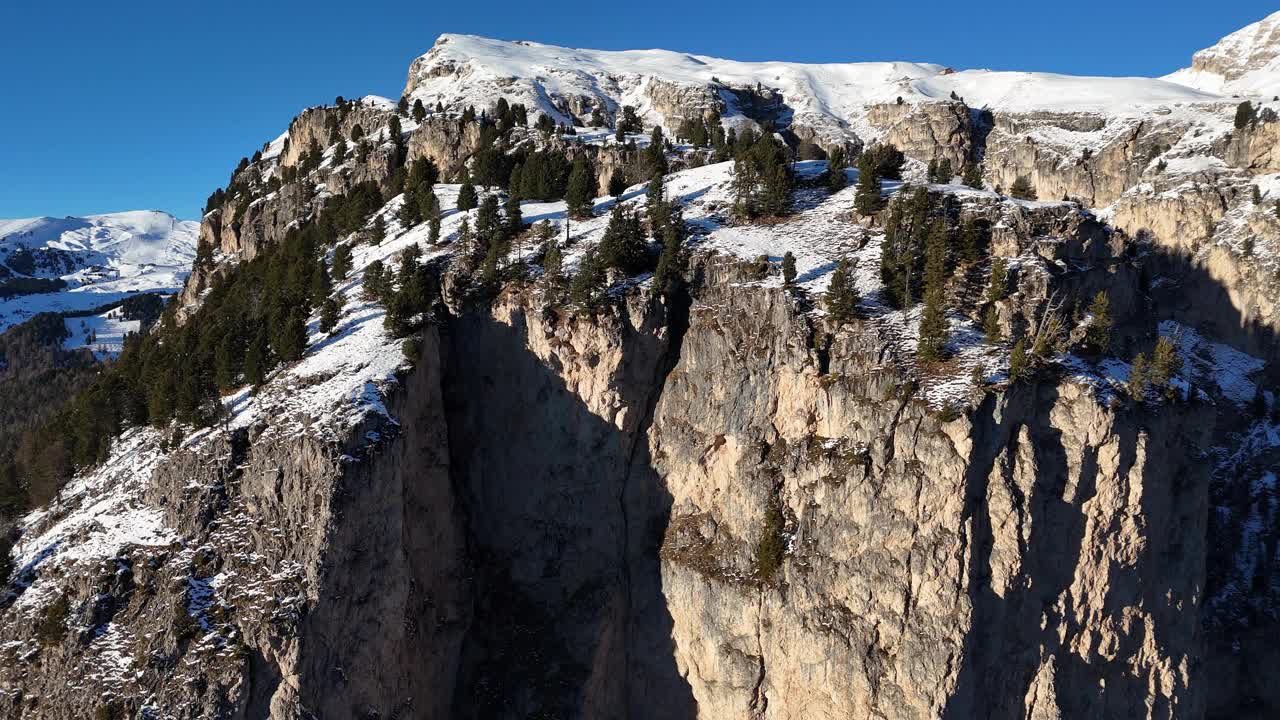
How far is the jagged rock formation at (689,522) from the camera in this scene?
36.7 m

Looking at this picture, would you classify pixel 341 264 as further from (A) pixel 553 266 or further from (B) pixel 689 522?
(B) pixel 689 522

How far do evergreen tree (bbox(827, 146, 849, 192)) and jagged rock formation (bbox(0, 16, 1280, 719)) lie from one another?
5.62 feet

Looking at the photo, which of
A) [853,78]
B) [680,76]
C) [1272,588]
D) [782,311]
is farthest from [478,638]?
[853,78]

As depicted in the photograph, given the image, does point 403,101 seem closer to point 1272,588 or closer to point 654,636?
point 654,636

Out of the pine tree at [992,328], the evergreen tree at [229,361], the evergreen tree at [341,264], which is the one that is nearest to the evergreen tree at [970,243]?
the pine tree at [992,328]

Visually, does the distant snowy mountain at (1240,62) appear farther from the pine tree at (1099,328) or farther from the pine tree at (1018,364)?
the pine tree at (1018,364)

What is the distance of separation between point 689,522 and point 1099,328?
2981cm

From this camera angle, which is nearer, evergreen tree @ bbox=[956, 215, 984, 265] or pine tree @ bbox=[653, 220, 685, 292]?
evergreen tree @ bbox=[956, 215, 984, 265]

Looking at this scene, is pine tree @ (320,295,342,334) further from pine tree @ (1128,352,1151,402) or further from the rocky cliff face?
pine tree @ (1128,352,1151,402)

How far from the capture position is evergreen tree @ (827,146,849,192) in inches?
2355

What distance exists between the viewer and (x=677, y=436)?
48.2 metres

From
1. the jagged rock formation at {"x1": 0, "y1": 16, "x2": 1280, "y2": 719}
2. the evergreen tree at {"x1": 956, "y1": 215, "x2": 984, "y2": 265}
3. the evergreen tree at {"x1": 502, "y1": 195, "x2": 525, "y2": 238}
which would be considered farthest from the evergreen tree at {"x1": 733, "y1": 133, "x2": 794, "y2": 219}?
the evergreen tree at {"x1": 502, "y1": 195, "x2": 525, "y2": 238}

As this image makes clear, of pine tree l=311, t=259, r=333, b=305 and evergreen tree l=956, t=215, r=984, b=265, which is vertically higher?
evergreen tree l=956, t=215, r=984, b=265

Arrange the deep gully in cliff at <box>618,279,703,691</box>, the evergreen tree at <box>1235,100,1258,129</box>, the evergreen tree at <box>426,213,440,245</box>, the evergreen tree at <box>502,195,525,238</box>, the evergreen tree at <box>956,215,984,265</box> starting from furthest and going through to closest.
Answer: the evergreen tree at <box>1235,100,1258,129</box>
the evergreen tree at <box>502,195,525,238</box>
the evergreen tree at <box>426,213,440,245</box>
the deep gully in cliff at <box>618,279,703,691</box>
the evergreen tree at <box>956,215,984,265</box>
